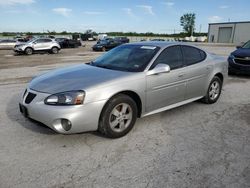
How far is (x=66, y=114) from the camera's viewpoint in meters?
3.25

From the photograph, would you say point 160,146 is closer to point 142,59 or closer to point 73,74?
point 142,59

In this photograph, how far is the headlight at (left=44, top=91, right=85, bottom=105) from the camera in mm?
3307

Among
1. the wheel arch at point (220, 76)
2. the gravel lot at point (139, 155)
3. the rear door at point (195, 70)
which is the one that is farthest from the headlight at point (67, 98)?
the wheel arch at point (220, 76)

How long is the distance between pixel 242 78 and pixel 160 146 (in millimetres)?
6682

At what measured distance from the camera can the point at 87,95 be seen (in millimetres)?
3342

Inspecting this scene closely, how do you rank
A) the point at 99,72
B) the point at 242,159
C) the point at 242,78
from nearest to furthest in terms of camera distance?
the point at 242,159 → the point at 99,72 → the point at 242,78

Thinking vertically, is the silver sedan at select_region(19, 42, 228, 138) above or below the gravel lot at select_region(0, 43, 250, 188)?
above

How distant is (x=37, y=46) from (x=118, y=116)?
67.8 feet

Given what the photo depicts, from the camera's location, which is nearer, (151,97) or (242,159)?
(242,159)

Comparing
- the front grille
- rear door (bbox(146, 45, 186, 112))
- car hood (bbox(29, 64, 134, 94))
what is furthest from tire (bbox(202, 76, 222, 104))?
the front grille

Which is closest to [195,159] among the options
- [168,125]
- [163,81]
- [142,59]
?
[168,125]

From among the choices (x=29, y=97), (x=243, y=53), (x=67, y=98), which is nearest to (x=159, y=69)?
(x=67, y=98)

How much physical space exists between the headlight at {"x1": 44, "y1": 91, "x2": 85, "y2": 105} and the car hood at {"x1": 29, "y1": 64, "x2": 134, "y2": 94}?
0.09m

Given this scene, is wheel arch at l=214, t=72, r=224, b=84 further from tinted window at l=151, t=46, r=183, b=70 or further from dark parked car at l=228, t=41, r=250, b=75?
dark parked car at l=228, t=41, r=250, b=75
